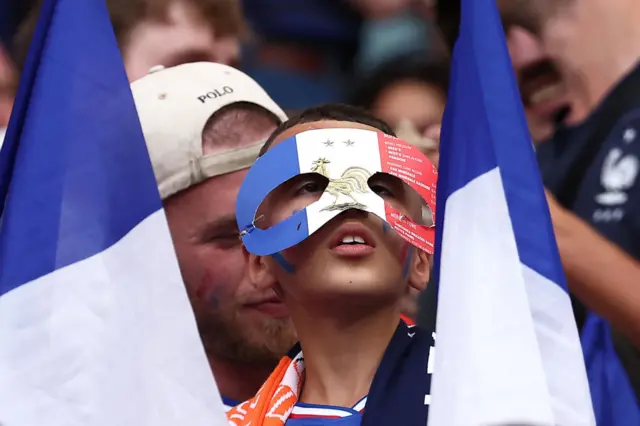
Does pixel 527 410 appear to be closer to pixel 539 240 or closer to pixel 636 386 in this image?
pixel 539 240

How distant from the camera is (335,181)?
120 centimetres

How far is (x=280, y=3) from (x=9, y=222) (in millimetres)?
1553

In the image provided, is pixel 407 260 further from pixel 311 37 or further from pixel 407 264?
pixel 311 37

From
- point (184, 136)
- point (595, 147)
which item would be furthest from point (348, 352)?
point (595, 147)

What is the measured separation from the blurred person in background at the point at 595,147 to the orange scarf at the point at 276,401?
377 mm

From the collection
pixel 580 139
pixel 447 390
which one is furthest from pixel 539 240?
pixel 580 139

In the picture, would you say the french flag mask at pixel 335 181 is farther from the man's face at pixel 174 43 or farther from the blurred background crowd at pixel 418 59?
the man's face at pixel 174 43

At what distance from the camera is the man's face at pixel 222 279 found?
62.4 inches

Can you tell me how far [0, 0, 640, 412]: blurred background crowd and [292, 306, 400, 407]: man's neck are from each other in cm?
34

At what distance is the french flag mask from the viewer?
3.86 feet

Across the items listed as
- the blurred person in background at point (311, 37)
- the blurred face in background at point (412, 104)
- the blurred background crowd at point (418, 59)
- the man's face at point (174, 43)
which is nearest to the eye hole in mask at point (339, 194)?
the blurred background crowd at point (418, 59)

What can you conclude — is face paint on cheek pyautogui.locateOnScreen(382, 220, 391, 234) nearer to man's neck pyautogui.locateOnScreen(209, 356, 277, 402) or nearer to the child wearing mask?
the child wearing mask

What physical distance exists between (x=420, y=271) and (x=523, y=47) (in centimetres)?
96

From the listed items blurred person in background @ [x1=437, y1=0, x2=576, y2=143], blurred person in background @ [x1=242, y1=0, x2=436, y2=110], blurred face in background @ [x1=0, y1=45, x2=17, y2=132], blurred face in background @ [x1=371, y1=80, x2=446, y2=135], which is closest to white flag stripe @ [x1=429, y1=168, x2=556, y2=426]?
blurred face in background @ [x1=371, y1=80, x2=446, y2=135]
